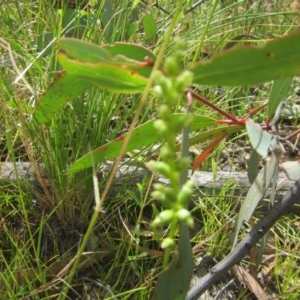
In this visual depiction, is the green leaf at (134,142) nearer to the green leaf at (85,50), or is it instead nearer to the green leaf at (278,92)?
the green leaf at (278,92)

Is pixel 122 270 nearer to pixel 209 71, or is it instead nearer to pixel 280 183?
pixel 280 183

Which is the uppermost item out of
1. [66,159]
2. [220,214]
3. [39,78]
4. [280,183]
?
[39,78]

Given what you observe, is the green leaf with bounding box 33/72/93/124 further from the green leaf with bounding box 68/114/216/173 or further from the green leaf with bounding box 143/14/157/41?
the green leaf with bounding box 143/14/157/41

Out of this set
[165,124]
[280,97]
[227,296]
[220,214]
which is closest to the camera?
[165,124]

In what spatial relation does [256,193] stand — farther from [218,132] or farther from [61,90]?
[61,90]

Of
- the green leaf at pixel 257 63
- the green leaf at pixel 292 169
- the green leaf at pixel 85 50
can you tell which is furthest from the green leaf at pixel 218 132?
the green leaf at pixel 85 50

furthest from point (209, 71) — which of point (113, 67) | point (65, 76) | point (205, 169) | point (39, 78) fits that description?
point (205, 169)
